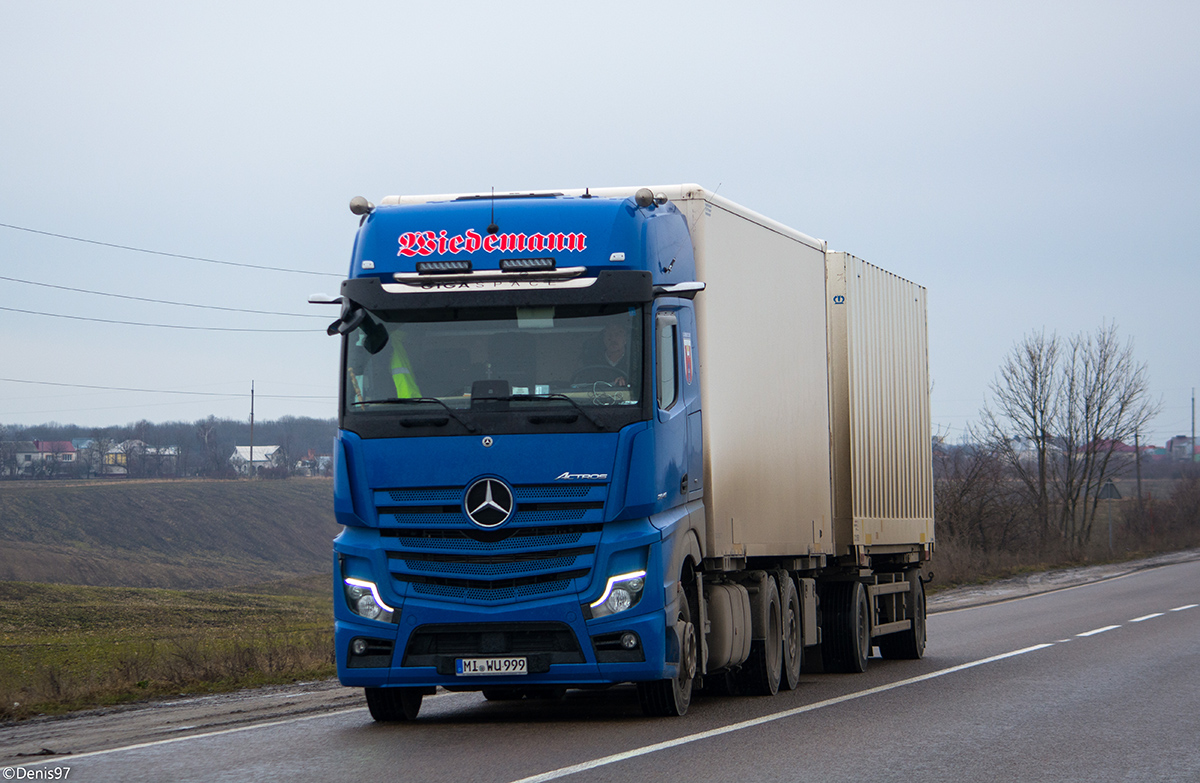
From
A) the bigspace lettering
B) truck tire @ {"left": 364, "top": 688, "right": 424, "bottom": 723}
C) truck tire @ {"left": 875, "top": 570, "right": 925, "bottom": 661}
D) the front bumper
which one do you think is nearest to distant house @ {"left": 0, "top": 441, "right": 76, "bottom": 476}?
truck tire @ {"left": 875, "top": 570, "right": 925, "bottom": 661}

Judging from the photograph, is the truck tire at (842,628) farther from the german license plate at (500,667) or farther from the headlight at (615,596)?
the german license plate at (500,667)

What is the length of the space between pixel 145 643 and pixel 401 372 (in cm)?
1670

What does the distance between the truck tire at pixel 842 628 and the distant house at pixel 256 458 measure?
9100cm

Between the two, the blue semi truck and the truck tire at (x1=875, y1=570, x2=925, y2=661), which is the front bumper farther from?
the truck tire at (x1=875, y1=570, x2=925, y2=661)

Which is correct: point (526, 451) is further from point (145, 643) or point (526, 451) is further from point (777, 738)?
point (145, 643)

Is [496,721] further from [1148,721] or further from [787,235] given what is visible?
[787,235]

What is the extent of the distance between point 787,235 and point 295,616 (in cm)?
2703

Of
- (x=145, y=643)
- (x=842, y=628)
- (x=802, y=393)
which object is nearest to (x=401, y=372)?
(x=802, y=393)

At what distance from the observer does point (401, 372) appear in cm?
1013

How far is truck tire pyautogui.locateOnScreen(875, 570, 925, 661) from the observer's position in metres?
18.1

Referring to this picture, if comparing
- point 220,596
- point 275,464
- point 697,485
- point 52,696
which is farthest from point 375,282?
point 275,464

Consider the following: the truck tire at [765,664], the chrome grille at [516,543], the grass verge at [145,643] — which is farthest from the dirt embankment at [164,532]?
the chrome grille at [516,543]

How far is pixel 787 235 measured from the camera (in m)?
13.9

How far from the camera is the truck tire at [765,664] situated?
1266 centimetres
